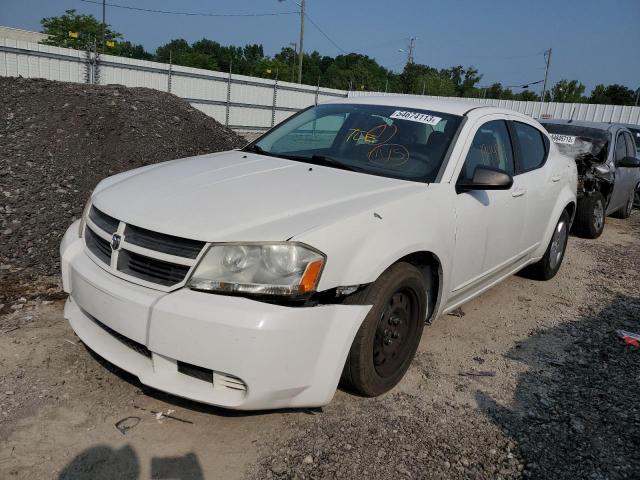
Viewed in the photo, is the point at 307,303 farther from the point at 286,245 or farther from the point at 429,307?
the point at 429,307

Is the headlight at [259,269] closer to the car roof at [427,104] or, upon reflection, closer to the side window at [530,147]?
the car roof at [427,104]

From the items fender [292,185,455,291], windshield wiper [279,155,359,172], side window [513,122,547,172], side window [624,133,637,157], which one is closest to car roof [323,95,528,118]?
side window [513,122,547,172]

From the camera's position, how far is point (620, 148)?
845 cm

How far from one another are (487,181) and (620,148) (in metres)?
6.47

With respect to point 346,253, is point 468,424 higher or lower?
lower

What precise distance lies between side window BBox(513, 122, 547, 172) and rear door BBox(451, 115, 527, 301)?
0.73 ft

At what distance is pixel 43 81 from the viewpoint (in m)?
A: 9.11

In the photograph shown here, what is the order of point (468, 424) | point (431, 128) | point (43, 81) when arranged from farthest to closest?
point (43, 81) < point (431, 128) < point (468, 424)

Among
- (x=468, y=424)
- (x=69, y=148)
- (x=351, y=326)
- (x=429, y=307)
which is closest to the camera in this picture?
(x=351, y=326)

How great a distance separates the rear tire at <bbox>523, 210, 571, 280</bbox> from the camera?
5.17 metres

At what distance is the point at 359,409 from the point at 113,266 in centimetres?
147

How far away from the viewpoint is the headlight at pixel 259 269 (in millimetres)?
2320

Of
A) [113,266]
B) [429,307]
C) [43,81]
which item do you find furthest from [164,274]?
[43,81]

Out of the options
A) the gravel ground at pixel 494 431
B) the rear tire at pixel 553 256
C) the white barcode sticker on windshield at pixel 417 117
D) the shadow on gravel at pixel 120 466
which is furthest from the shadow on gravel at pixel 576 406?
the white barcode sticker on windshield at pixel 417 117
